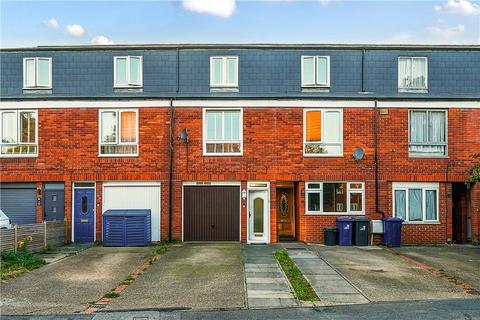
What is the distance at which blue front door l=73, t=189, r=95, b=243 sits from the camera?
1916cm

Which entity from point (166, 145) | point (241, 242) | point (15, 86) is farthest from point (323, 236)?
point (15, 86)

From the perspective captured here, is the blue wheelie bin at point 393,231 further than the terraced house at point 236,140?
No

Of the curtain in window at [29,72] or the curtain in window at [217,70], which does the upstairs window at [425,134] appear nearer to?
the curtain in window at [217,70]

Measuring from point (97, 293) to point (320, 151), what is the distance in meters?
10.7

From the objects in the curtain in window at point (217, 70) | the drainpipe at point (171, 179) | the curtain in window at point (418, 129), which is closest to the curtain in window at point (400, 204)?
the curtain in window at point (418, 129)

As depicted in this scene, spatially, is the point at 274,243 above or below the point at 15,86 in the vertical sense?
below

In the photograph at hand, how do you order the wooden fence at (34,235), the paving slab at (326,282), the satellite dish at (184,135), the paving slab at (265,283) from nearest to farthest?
the paving slab at (265,283) → the paving slab at (326,282) → the wooden fence at (34,235) → the satellite dish at (184,135)

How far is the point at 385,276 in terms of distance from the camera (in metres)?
13.0

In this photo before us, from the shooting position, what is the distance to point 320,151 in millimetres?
19188

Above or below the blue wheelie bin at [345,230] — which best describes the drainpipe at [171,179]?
above

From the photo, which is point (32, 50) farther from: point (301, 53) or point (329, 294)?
point (329, 294)

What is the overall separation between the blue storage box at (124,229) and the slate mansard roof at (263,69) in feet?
15.6

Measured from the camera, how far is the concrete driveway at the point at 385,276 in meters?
11.1

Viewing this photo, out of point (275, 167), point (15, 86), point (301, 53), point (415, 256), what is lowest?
point (415, 256)
